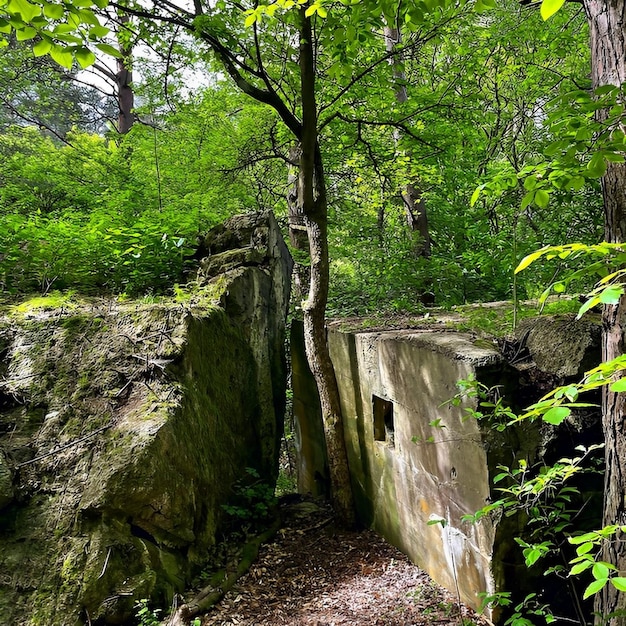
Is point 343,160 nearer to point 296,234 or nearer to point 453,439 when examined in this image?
point 296,234

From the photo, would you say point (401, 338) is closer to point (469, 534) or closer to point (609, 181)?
point (469, 534)

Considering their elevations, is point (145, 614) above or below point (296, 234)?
below

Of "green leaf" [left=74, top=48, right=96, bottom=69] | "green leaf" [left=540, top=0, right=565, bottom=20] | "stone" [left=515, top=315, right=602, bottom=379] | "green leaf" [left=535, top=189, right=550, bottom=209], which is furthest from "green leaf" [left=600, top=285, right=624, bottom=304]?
"stone" [left=515, top=315, right=602, bottom=379]

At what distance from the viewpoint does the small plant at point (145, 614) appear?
10.2ft

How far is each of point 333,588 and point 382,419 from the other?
5.45 ft

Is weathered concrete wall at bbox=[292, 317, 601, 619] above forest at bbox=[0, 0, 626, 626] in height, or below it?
below

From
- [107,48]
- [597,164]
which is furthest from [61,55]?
[597,164]

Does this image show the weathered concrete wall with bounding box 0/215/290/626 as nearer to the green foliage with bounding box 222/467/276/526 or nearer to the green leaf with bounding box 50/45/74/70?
the green foliage with bounding box 222/467/276/526

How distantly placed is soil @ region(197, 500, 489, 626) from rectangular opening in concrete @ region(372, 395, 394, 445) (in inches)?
45.0

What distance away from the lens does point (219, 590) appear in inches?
148

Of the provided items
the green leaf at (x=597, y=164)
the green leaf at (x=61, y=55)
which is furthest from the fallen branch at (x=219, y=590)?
the green leaf at (x=597, y=164)

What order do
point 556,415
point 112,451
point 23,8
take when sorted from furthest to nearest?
point 112,451, point 23,8, point 556,415

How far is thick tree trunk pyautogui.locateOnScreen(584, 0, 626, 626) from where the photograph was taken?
2104mm

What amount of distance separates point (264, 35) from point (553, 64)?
217 inches
